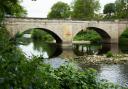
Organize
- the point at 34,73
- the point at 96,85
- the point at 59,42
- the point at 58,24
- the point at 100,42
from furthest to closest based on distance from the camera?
1. the point at 100,42
2. the point at 59,42
3. the point at 58,24
4. the point at 96,85
5. the point at 34,73

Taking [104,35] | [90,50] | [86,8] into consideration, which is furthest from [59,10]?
[90,50]

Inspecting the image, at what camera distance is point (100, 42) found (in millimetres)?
53469

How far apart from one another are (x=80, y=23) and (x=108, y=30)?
16.4 feet

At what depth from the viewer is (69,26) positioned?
45.4m

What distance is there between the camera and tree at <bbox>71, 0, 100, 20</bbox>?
65.7 m

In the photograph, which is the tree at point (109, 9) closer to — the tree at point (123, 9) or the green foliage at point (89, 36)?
the tree at point (123, 9)

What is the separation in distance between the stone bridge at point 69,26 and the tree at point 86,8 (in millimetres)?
14206

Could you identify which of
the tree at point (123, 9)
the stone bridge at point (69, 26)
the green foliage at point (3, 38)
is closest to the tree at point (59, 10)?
the tree at point (123, 9)

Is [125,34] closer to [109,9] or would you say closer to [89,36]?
[89,36]

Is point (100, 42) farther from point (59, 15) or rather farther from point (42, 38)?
point (59, 15)

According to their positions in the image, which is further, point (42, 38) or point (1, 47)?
point (42, 38)

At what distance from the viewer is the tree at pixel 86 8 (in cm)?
6569

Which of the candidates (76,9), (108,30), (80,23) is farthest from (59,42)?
(76,9)

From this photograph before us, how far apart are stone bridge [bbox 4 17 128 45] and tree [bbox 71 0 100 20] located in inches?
559
